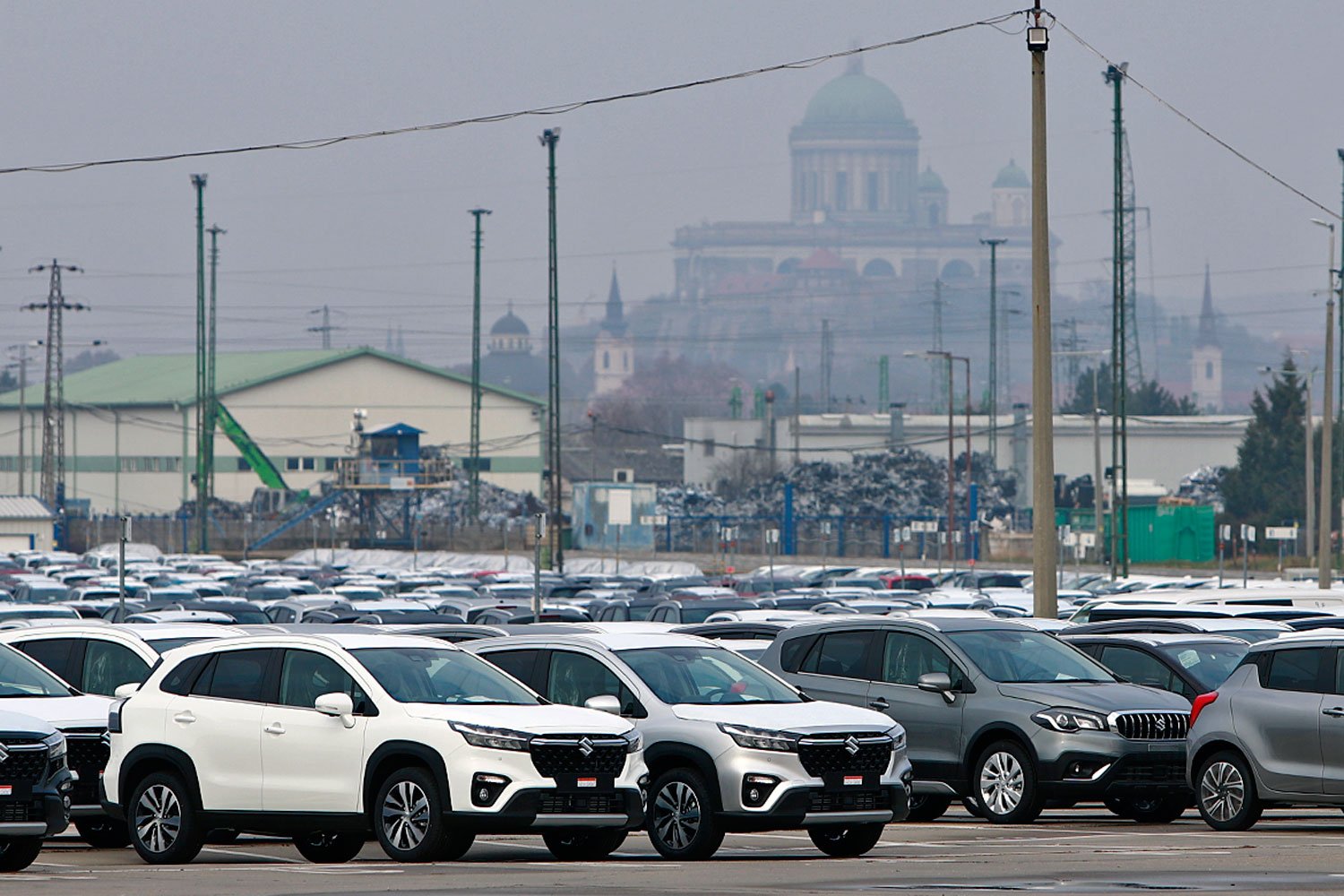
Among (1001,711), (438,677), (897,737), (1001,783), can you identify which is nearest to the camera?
(438,677)

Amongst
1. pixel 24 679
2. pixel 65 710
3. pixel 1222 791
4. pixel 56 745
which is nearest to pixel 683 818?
pixel 56 745

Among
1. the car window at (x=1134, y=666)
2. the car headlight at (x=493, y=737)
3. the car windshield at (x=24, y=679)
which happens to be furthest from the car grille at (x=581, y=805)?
the car window at (x=1134, y=666)

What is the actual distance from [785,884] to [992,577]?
50789 millimetres

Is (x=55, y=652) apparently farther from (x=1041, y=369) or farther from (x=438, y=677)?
(x=1041, y=369)

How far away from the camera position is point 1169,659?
64.7 feet

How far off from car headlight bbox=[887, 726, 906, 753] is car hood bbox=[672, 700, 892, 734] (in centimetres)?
4

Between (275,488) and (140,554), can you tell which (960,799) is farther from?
(275,488)

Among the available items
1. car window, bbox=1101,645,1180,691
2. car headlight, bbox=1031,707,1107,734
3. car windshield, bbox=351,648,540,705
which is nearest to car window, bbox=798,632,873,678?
car headlight, bbox=1031,707,1107,734

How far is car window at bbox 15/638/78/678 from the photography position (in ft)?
58.0

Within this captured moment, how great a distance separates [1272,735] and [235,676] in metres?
7.76

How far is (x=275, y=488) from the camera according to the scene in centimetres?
11431

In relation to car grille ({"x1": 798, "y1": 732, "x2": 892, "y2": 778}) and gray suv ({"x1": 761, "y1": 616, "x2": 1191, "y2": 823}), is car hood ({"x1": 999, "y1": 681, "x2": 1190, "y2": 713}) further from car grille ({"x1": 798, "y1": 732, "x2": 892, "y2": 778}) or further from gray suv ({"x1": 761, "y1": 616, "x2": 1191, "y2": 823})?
car grille ({"x1": 798, "y1": 732, "x2": 892, "y2": 778})

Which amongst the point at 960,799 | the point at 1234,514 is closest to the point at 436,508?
the point at 1234,514

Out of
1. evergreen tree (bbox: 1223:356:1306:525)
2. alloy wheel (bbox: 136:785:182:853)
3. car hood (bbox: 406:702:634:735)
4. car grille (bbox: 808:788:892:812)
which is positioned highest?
evergreen tree (bbox: 1223:356:1306:525)
